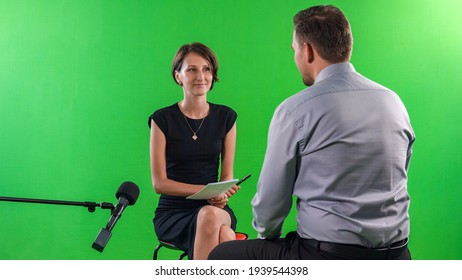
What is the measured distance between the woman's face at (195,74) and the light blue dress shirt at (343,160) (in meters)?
1.11

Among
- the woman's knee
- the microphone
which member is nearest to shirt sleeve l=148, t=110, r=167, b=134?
the woman's knee

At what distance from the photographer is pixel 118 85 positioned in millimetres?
3576

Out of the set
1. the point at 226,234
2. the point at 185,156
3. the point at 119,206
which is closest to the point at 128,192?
the point at 119,206

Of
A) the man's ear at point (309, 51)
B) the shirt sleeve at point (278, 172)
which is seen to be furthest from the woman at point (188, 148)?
the man's ear at point (309, 51)

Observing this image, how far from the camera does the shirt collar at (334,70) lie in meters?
1.65

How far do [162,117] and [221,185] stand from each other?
540mm

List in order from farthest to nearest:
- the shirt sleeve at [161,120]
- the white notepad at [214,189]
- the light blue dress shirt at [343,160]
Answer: the shirt sleeve at [161,120] → the white notepad at [214,189] → the light blue dress shirt at [343,160]

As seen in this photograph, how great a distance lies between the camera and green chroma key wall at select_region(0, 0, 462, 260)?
355 cm

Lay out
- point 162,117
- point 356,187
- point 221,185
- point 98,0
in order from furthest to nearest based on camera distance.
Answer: point 98,0, point 162,117, point 221,185, point 356,187

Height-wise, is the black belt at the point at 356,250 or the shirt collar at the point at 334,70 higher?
the shirt collar at the point at 334,70

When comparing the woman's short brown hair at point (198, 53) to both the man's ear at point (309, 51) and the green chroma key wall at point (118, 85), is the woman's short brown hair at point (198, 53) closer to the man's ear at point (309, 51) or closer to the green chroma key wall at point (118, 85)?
the green chroma key wall at point (118, 85)

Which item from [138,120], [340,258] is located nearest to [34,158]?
[138,120]

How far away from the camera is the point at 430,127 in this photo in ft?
12.2
